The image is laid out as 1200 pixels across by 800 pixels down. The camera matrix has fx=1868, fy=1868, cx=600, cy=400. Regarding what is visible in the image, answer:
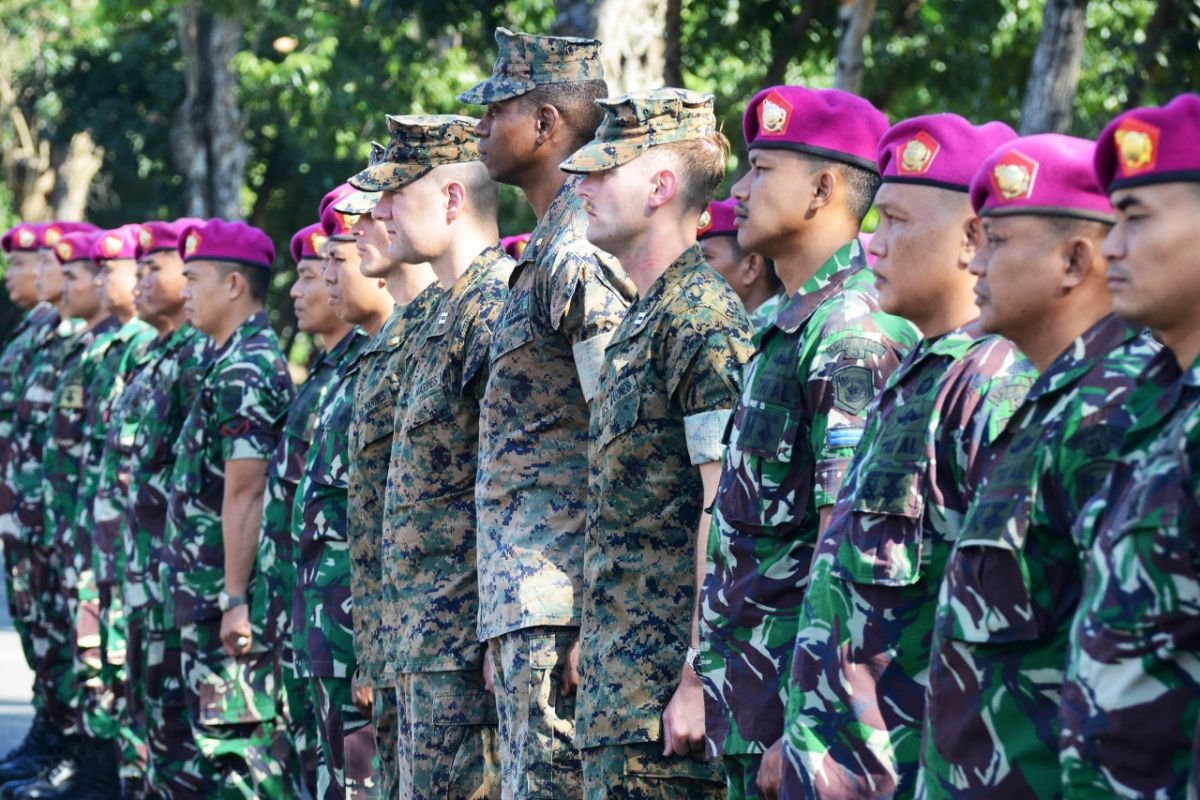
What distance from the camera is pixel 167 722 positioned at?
281 inches

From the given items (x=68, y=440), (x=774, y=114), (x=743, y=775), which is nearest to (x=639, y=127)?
(x=774, y=114)

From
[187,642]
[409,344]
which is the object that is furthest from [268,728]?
[409,344]

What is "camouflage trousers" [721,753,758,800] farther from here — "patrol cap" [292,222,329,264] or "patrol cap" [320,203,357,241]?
"patrol cap" [292,222,329,264]

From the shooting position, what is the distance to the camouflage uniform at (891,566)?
318 cm

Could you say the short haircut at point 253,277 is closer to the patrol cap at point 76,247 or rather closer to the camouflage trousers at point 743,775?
the patrol cap at point 76,247

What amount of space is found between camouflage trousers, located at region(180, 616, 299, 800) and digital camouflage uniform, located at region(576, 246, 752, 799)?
2.93 meters

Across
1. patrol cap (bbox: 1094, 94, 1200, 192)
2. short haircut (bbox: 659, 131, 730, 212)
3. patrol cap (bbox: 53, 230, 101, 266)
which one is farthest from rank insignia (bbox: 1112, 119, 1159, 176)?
patrol cap (bbox: 53, 230, 101, 266)

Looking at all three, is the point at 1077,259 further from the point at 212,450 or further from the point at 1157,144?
the point at 212,450

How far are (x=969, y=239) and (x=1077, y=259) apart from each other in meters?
0.44

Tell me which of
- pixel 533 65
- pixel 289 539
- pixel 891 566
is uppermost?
pixel 533 65

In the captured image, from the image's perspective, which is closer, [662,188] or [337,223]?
[662,188]

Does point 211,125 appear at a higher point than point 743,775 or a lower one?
lower

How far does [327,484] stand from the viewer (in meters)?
5.78

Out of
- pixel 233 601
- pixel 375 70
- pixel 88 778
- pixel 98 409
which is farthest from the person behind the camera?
pixel 375 70
